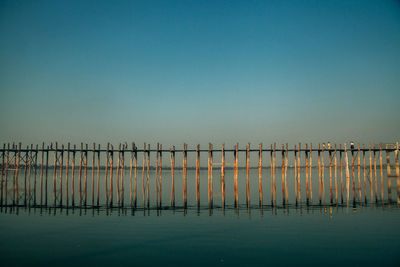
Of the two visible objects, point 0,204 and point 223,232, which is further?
point 0,204

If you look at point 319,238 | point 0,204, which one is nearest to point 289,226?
point 319,238

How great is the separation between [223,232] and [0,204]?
17458mm

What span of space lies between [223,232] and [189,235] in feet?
5.04

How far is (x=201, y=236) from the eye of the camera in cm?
1245

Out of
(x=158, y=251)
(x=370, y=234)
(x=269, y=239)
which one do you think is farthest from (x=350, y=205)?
(x=158, y=251)

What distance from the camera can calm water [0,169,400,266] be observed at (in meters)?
9.60

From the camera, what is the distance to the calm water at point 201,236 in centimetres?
960

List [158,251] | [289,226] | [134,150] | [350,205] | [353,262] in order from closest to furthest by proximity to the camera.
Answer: [353,262]
[158,251]
[289,226]
[350,205]
[134,150]

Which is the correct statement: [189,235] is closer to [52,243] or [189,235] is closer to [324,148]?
[52,243]

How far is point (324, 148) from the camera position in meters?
29.5

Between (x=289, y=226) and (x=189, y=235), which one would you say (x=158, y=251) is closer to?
(x=189, y=235)

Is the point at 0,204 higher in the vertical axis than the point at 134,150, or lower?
lower

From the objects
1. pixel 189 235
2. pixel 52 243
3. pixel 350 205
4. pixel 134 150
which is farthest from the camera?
pixel 134 150

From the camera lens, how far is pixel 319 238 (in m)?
12.0
